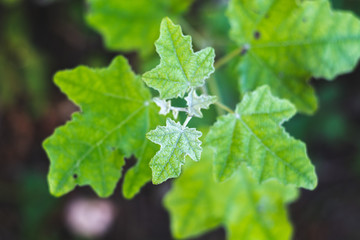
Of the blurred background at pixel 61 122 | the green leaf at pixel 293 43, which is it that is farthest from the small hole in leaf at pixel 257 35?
the blurred background at pixel 61 122

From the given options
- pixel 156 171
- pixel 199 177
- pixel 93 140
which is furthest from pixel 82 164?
pixel 199 177

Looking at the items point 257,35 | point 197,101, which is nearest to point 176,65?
point 197,101

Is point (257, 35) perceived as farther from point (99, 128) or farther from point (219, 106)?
point (99, 128)

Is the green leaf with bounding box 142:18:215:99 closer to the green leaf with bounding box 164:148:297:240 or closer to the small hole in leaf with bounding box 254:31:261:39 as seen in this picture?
the small hole in leaf with bounding box 254:31:261:39

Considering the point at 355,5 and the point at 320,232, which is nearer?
the point at 355,5

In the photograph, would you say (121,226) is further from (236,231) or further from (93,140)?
(93,140)

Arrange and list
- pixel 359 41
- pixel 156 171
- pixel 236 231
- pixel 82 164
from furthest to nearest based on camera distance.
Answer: pixel 236 231, pixel 359 41, pixel 82 164, pixel 156 171

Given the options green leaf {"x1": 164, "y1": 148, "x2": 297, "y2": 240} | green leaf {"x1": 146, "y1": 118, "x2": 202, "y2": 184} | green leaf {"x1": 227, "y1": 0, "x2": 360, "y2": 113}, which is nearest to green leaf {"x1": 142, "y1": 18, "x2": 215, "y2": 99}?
green leaf {"x1": 146, "y1": 118, "x2": 202, "y2": 184}

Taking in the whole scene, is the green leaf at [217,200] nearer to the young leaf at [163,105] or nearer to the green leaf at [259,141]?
the green leaf at [259,141]
